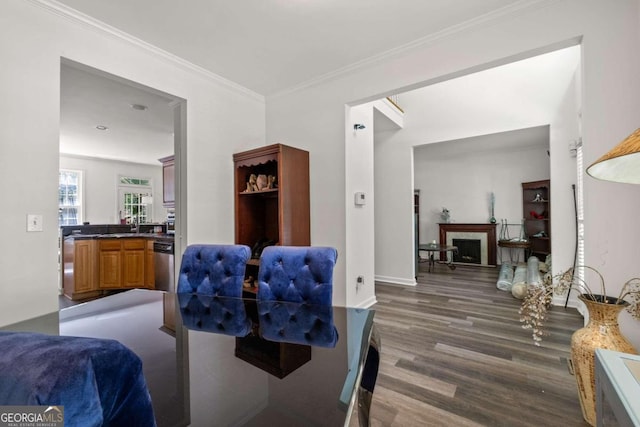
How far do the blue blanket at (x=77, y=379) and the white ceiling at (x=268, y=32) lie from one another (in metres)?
2.33

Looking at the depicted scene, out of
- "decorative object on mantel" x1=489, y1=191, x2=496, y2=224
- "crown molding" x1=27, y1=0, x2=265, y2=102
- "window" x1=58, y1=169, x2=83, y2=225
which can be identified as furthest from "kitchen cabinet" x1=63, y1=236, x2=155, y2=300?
"decorative object on mantel" x1=489, y1=191, x2=496, y2=224

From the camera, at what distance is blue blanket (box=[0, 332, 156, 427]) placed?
1.10ft

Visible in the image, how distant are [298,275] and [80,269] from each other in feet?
13.9

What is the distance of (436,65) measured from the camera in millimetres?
2447

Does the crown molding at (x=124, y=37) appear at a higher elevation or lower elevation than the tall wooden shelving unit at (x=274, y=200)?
higher

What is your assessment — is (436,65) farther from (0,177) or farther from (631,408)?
(0,177)

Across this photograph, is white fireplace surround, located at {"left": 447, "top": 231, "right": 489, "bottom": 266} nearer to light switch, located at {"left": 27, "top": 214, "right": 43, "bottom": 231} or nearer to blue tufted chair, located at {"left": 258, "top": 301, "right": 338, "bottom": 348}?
blue tufted chair, located at {"left": 258, "top": 301, "right": 338, "bottom": 348}

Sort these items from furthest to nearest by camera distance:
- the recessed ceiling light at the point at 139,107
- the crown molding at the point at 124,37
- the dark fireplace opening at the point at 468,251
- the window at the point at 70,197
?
the dark fireplace opening at the point at 468,251 → the window at the point at 70,197 → the recessed ceiling light at the point at 139,107 → the crown molding at the point at 124,37

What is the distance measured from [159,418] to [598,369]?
1503 millimetres

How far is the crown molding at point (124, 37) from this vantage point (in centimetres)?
195

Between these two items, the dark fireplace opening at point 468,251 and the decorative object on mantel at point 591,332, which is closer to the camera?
the decorative object on mantel at point 591,332

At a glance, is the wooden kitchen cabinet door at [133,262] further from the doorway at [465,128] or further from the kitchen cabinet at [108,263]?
Result: the doorway at [465,128]

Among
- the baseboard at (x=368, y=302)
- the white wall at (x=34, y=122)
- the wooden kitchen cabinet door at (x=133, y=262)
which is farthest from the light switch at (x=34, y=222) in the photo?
the baseboard at (x=368, y=302)

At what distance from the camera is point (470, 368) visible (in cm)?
208
